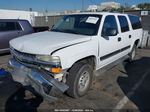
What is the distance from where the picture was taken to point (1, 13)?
65.3 feet

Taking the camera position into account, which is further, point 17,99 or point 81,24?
point 81,24

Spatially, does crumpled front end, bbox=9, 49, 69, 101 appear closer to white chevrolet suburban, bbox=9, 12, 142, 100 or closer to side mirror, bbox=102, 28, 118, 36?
white chevrolet suburban, bbox=9, 12, 142, 100

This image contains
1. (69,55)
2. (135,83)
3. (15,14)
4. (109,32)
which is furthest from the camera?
(15,14)

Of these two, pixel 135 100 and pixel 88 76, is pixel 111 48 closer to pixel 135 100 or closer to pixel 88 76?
pixel 88 76

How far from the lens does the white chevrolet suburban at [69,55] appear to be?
258 centimetres

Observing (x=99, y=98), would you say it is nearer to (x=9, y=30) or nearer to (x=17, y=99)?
(x=17, y=99)

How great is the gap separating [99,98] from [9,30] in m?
5.66

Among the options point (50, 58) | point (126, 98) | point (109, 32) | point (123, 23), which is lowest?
point (126, 98)

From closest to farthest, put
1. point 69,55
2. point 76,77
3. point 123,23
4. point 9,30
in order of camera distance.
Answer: point 69,55, point 76,77, point 123,23, point 9,30

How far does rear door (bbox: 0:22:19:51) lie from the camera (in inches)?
255

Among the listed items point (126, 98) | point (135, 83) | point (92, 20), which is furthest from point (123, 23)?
point (126, 98)

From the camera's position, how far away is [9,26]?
6.87m

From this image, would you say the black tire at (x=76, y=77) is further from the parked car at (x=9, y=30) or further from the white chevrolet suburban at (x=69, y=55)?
the parked car at (x=9, y=30)

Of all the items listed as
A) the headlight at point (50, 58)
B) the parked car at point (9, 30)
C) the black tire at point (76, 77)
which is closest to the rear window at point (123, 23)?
the black tire at point (76, 77)
